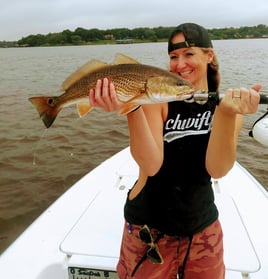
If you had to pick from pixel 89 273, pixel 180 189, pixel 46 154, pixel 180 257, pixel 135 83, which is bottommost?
pixel 46 154

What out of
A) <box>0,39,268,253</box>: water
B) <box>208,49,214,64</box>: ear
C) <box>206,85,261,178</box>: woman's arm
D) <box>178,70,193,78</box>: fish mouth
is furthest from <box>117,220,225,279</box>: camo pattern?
<box>0,39,268,253</box>: water

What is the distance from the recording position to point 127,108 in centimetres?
177

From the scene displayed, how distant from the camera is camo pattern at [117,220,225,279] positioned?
6.66 feet

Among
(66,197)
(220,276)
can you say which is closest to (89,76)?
(220,276)

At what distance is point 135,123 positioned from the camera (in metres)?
1.86

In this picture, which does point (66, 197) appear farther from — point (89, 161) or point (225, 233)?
point (89, 161)

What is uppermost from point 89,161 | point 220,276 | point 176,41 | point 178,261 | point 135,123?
point 176,41

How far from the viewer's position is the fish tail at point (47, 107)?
6.86ft

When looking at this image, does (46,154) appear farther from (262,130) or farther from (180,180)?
(180,180)

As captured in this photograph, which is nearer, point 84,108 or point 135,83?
point 135,83

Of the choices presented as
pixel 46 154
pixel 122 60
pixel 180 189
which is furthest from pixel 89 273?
pixel 46 154

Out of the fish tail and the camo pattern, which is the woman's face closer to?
the fish tail

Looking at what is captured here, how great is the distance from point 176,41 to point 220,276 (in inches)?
55.5

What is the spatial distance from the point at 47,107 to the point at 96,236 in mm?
1228
